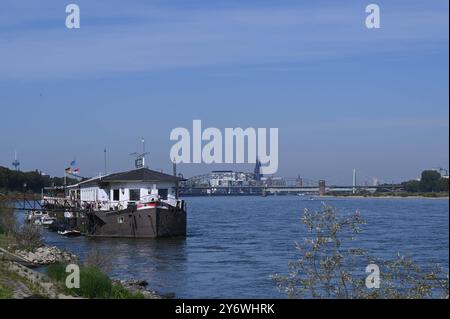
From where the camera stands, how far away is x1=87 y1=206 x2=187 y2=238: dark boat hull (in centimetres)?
5103

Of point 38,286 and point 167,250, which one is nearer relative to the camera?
point 38,286

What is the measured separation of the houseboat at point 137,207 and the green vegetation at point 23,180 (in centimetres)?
4884

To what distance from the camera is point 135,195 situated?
53469 mm

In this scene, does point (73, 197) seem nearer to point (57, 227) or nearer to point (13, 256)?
point (57, 227)

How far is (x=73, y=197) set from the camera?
68.5 m

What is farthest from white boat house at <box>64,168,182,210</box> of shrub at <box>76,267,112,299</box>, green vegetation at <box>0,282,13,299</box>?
green vegetation at <box>0,282,13,299</box>

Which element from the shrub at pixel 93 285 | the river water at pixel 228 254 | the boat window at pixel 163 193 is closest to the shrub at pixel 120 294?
the shrub at pixel 93 285

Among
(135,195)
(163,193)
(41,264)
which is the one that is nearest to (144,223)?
(135,195)

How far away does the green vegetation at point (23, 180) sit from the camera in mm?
106938

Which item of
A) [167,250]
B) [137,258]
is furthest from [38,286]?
[167,250]

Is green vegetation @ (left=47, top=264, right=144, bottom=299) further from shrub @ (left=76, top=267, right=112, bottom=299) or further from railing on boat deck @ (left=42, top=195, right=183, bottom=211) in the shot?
railing on boat deck @ (left=42, top=195, right=183, bottom=211)

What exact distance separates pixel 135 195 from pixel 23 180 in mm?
62517
